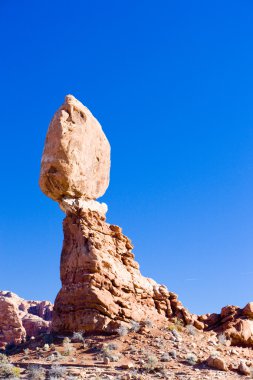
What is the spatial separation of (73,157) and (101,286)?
7.80 metres

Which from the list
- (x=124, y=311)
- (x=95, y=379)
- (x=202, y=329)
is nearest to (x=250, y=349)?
(x=202, y=329)

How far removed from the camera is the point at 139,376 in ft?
63.5

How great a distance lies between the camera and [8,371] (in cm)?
1956

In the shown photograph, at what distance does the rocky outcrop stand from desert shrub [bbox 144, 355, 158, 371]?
962 centimetres

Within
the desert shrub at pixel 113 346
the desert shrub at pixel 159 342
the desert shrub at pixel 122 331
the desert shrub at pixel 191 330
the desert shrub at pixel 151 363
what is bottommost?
the desert shrub at pixel 151 363

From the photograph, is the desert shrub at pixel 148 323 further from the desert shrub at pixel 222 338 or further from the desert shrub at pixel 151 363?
the desert shrub at pixel 222 338

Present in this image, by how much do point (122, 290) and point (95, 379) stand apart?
956 centimetres

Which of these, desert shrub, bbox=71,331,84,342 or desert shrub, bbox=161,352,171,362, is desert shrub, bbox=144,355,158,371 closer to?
desert shrub, bbox=161,352,171,362

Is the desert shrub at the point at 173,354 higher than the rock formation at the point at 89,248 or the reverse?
the reverse

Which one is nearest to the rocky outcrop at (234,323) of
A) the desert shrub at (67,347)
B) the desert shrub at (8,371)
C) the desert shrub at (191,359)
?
A: the desert shrub at (191,359)

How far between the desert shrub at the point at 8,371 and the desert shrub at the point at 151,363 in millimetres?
5228

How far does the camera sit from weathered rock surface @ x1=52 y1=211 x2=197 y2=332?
1015 inches

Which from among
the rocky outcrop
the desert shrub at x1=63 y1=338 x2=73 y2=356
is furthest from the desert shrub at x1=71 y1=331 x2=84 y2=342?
the rocky outcrop

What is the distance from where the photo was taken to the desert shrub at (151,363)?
2080 cm
